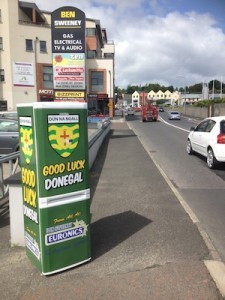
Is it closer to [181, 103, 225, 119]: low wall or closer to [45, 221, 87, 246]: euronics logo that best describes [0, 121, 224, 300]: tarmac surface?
[45, 221, 87, 246]: euronics logo

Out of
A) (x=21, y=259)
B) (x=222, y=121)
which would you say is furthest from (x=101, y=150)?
(x=21, y=259)

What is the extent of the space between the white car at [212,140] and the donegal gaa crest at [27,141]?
25.0 ft

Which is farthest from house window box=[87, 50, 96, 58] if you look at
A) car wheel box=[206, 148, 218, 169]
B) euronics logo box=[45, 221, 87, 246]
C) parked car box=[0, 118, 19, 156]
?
euronics logo box=[45, 221, 87, 246]

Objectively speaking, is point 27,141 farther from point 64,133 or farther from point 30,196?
point 30,196

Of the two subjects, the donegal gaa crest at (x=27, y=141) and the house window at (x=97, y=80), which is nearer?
the donegal gaa crest at (x=27, y=141)

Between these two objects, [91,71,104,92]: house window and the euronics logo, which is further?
[91,71,104,92]: house window

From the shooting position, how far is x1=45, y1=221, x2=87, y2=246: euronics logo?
396 cm

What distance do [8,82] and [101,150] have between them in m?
32.0

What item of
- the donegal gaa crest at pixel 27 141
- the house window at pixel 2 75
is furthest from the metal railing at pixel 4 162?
the house window at pixel 2 75

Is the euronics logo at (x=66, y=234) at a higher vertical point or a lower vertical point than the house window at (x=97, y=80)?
lower

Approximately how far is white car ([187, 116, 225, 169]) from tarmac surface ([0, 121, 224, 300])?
4.00 meters

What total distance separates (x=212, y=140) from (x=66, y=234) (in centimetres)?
782

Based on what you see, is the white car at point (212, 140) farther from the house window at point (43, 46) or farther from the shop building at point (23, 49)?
the house window at point (43, 46)

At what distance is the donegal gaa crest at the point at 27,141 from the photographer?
12.8 ft
